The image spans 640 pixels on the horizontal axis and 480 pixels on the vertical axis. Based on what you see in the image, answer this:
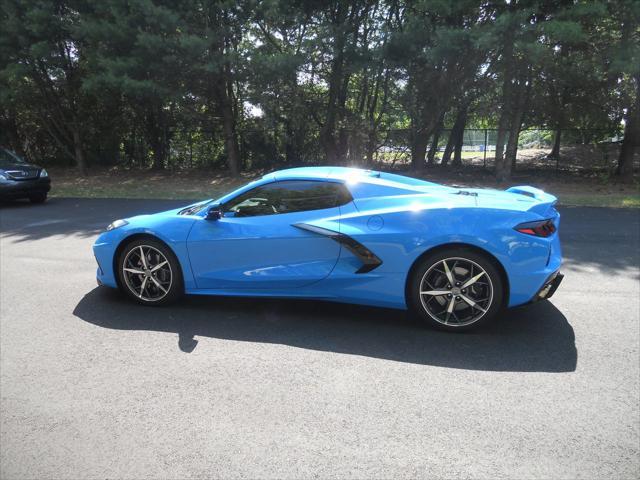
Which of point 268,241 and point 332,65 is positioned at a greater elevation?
point 332,65

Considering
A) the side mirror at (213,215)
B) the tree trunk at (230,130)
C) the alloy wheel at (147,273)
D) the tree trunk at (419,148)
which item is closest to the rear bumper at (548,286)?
the side mirror at (213,215)

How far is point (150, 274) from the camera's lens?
182 inches

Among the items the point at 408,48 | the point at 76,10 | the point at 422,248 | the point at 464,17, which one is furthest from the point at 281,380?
the point at 76,10

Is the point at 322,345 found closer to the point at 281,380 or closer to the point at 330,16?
the point at 281,380

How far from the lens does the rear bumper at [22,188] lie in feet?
39.8

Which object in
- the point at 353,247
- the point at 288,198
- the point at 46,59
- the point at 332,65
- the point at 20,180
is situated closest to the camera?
the point at 353,247

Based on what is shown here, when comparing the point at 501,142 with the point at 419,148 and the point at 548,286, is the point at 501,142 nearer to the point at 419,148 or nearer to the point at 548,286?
the point at 419,148

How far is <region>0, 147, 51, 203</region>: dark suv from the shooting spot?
1219 cm

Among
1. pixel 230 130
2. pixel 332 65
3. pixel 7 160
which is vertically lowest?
pixel 7 160

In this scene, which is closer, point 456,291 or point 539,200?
point 456,291

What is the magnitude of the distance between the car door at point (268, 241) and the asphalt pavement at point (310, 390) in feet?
1.26

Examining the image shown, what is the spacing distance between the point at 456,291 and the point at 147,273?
2.86 m

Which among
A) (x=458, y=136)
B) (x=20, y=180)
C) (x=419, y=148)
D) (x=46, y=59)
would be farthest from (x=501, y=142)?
(x=46, y=59)

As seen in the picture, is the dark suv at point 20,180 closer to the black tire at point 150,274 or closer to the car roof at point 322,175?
the black tire at point 150,274
